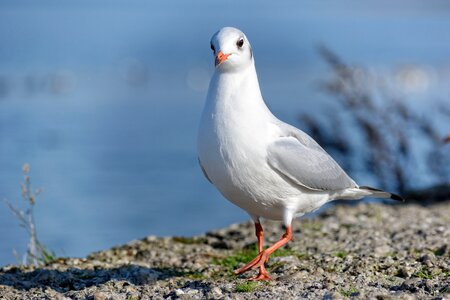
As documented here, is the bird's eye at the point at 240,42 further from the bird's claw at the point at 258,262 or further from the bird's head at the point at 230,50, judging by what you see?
the bird's claw at the point at 258,262

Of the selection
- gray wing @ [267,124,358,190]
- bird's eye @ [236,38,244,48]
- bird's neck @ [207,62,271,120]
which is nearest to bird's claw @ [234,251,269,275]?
gray wing @ [267,124,358,190]

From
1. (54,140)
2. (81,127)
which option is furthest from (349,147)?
(81,127)

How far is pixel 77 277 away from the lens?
5.95 m

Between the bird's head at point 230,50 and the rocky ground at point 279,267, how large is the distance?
1.29m

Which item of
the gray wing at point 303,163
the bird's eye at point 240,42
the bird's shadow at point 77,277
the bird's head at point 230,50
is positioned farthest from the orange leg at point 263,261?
the bird's eye at point 240,42

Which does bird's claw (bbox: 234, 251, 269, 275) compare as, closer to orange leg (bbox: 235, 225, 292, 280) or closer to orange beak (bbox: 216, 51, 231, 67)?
orange leg (bbox: 235, 225, 292, 280)

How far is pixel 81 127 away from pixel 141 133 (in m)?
1.21

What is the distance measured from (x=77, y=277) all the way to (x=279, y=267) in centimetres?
133

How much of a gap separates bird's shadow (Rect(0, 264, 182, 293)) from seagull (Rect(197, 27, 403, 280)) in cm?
61

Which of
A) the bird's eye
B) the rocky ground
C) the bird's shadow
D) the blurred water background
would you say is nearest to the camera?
the rocky ground

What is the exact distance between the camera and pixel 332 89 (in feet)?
35.0

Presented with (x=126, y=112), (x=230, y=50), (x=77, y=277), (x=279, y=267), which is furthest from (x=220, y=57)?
(x=126, y=112)

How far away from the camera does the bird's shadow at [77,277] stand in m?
5.75

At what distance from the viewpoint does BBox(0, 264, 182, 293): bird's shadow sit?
18.9 ft
